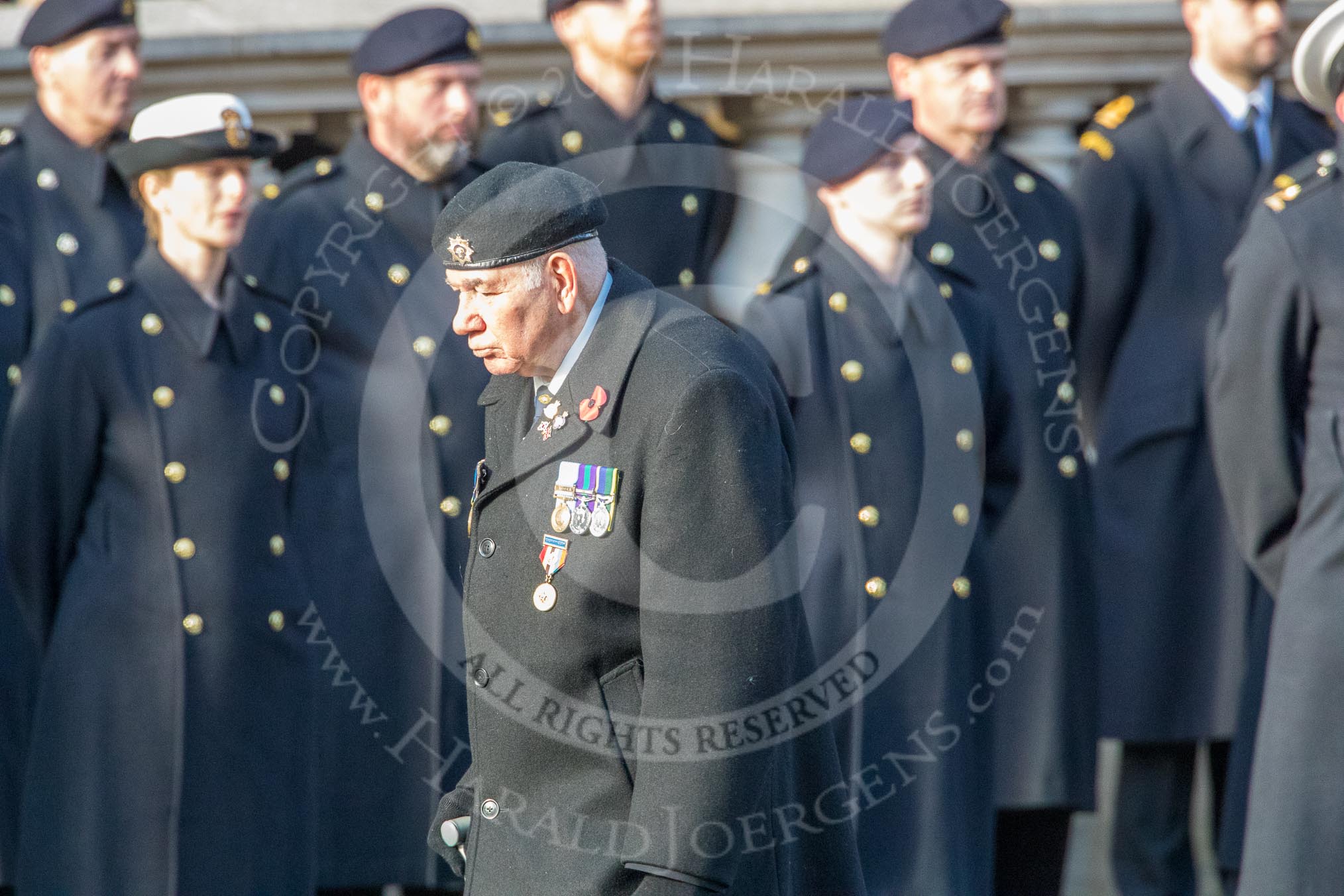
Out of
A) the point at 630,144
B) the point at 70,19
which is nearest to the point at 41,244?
the point at 70,19

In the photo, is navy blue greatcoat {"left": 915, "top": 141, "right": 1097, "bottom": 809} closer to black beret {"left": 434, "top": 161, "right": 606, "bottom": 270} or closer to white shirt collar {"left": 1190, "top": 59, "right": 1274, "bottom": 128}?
white shirt collar {"left": 1190, "top": 59, "right": 1274, "bottom": 128}

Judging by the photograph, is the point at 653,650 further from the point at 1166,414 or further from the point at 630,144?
the point at 1166,414

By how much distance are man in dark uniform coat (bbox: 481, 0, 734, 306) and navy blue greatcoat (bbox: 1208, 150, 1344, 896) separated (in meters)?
1.28

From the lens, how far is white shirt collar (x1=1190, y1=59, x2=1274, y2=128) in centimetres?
562

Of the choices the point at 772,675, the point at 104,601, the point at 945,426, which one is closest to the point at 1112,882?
the point at 945,426

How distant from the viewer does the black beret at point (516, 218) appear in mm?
2934

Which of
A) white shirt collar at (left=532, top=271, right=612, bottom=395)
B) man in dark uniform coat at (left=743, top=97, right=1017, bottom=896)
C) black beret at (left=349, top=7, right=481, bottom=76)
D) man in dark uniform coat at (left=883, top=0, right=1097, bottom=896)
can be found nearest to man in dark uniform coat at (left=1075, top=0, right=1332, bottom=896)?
man in dark uniform coat at (left=883, top=0, right=1097, bottom=896)

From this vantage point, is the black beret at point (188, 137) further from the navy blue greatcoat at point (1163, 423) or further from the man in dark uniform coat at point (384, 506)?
the navy blue greatcoat at point (1163, 423)

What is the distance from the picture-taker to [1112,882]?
545 centimetres

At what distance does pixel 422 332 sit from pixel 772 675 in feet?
7.81

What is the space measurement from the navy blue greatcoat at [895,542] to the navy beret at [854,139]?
159 millimetres

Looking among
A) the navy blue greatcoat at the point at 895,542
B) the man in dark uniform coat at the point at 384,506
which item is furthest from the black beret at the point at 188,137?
the navy blue greatcoat at the point at 895,542

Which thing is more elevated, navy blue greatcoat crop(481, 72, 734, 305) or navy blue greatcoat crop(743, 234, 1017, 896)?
navy blue greatcoat crop(481, 72, 734, 305)

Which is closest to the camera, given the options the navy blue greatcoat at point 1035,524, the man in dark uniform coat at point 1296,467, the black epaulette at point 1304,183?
the man in dark uniform coat at point 1296,467
